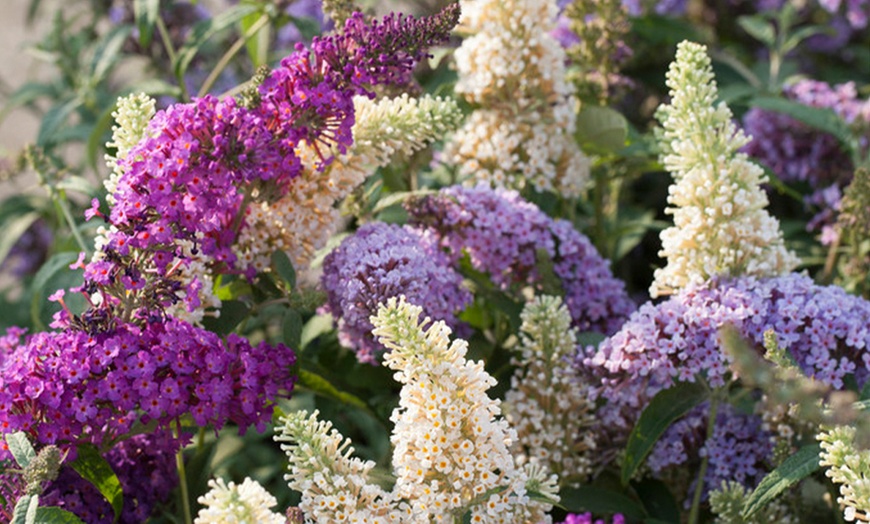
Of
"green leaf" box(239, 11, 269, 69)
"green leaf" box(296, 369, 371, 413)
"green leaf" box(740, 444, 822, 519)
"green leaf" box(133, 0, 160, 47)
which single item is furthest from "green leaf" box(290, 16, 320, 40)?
"green leaf" box(740, 444, 822, 519)

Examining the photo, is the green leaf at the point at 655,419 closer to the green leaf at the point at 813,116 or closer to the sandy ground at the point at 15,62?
the green leaf at the point at 813,116

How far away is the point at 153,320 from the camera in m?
1.64

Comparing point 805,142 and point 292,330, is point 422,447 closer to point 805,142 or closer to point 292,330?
point 292,330

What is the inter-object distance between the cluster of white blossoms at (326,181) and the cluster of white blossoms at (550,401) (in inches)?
14.5

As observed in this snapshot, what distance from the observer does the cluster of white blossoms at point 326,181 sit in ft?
6.31

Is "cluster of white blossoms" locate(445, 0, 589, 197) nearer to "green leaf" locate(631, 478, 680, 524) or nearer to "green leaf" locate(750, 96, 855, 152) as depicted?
"green leaf" locate(750, 96, 855, 152)

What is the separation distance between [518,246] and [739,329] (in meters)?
0.51

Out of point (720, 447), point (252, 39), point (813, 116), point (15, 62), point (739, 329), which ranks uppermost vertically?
point (15, 62)

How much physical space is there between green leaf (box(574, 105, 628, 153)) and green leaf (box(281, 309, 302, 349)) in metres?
0.88

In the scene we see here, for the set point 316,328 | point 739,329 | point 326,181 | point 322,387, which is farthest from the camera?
point 316,328

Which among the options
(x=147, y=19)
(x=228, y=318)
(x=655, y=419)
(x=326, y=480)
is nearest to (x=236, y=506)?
(x=326, y=480)

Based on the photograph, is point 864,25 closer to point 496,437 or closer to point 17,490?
point 496,437

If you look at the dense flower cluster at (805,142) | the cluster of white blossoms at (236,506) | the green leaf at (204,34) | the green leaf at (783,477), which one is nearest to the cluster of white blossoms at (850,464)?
the green leaf at (783,477)

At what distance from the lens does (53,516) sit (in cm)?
151
